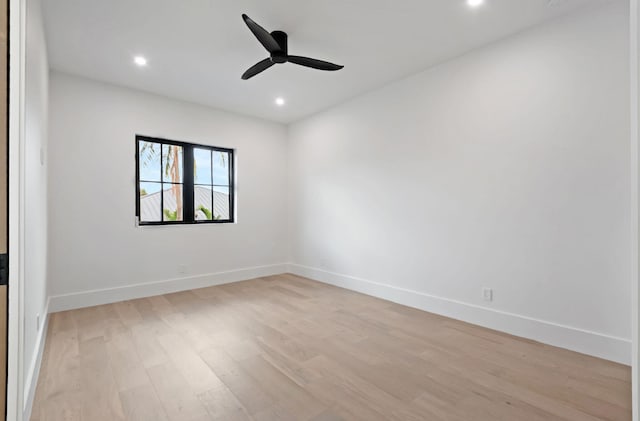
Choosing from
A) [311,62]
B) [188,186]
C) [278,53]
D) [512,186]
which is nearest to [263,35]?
[278,53]

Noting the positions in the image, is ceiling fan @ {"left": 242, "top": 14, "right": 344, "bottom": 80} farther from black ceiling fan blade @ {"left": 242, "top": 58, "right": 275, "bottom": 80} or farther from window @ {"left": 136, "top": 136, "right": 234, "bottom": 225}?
window @ {"left": 136, "top": 136, "right": 234, "bottom": 225}

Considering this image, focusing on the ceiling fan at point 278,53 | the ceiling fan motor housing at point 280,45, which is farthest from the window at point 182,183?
the ceiling fan motor housing at point 280,45

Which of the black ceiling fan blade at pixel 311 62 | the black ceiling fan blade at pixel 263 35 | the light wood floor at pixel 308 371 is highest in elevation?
the black ceiling fan blade at pixel 263 35

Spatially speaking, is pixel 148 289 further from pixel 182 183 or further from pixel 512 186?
pixel 512 186

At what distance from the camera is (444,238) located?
328 centimetres

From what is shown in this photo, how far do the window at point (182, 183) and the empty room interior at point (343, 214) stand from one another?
3 cm

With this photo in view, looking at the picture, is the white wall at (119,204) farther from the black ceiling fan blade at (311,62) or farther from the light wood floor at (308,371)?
the black ceiling fan blade at (311,62)

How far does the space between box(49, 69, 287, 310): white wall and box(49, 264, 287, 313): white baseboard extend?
1 cm

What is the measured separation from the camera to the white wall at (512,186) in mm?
2324

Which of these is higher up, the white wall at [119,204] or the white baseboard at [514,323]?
the white wall at [119,204]

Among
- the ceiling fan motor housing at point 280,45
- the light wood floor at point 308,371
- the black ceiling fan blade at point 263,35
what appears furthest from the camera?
the ceiling fan motor housing at point 280,45

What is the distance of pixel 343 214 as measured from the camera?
4.48 metres

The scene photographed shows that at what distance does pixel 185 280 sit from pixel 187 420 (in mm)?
2881

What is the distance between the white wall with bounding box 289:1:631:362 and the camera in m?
2.32
